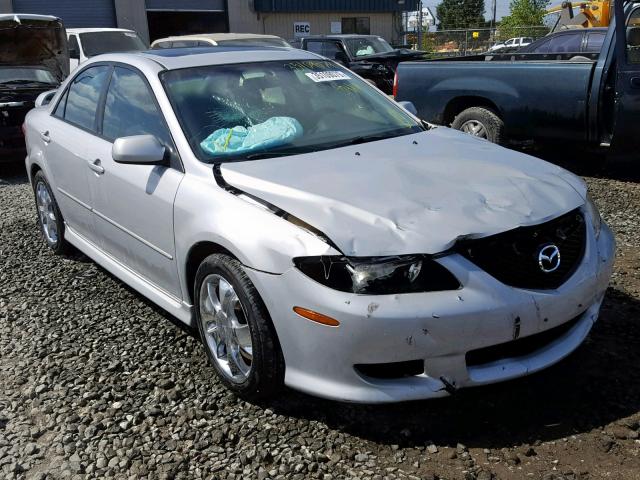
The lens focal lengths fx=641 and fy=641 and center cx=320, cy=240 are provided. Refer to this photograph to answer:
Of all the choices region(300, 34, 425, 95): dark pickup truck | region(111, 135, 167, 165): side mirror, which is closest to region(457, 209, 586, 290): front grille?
region(111, 135, 167, 165): side mirror

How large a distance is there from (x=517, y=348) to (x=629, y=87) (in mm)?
4370

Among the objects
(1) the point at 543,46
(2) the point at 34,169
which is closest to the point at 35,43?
(2) the point at 34,169

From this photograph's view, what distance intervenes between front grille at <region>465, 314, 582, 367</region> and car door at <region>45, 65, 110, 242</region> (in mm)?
2769

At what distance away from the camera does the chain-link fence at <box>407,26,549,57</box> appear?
1387 inches

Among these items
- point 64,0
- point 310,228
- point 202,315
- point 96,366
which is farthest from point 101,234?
point 64,0

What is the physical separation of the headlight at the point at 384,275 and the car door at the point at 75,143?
2307mm

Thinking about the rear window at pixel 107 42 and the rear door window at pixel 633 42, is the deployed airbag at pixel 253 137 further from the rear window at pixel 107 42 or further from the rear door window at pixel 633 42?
the rear window at pixel 107 42

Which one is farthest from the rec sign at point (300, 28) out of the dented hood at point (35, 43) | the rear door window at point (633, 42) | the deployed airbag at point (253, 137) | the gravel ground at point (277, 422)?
the gravel ground at point (277, 422)

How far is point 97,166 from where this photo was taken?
4035 millimetres

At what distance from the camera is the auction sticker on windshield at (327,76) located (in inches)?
164

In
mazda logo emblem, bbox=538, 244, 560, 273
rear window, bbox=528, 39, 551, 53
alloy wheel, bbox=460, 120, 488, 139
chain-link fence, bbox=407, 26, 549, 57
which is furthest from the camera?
chain-link fence, bbox=407, 26, 549, 57

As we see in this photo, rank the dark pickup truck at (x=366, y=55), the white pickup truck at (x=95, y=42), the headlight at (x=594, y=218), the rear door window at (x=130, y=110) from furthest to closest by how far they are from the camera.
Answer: the dark pickup truck at (x=366, y=55)
the white pickup truck at (x=95, y=42)
the rear door window at (x=130, y=110)
the headlight at (x=594, y=218)

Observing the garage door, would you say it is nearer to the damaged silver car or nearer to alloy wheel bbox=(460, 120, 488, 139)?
alloy wheel bbox=(460, 120, 488, 139)

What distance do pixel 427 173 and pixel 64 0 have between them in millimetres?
27215
